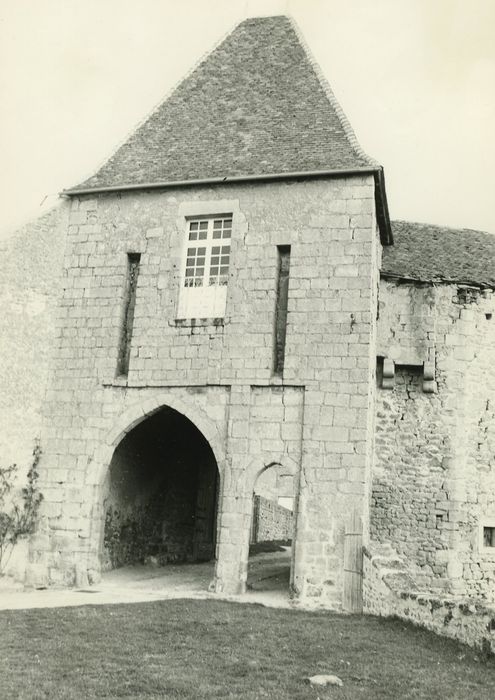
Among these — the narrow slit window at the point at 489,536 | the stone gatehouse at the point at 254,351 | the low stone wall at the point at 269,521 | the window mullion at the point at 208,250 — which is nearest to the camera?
the stone gatehouse at the point at 254,351

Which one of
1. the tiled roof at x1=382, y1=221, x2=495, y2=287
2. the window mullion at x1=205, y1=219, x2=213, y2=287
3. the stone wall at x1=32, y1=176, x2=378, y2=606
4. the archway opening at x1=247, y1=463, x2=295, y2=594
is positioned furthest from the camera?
the archway opening at x1=247, y1=463, x2=295, y2=594

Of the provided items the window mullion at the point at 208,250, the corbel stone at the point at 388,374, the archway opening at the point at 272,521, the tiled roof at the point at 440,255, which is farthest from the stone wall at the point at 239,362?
the archway opening at the point at 272,521

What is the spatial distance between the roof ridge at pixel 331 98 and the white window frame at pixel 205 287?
8.24 ft

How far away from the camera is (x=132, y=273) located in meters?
13.4

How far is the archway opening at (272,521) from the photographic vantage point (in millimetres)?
17141

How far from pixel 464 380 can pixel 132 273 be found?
668 centimetres

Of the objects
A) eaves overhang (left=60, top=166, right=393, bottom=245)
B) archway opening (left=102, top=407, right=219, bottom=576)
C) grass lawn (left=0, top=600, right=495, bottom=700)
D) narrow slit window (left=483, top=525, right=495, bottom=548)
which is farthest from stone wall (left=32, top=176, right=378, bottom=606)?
narrow slit window (left=483, top=525, right=495, bottom=548)

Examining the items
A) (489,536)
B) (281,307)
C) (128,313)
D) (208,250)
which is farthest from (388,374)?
(128,313)

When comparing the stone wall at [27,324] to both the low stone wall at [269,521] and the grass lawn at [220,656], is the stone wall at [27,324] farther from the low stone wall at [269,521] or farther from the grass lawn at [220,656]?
the low stone wall at [269,521]

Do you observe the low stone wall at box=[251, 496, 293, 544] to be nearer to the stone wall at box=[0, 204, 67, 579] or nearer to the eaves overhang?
the stone wall at box=[0, 204, 67, 579]

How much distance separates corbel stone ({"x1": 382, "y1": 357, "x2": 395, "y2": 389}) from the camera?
558 inches

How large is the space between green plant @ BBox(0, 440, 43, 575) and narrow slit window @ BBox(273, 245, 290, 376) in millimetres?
4359

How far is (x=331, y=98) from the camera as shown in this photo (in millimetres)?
14062

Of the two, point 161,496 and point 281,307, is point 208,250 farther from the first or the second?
point 161,496
